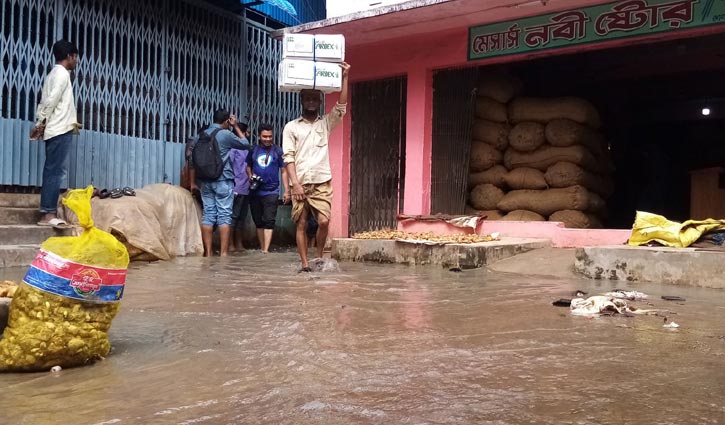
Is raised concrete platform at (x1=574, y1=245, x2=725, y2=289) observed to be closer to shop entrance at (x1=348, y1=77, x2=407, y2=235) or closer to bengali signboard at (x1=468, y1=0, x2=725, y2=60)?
bengali signboard at (x1=468, y1=0, x2=725, y2=60)

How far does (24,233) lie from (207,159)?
2160mm

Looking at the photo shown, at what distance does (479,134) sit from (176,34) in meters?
4.55

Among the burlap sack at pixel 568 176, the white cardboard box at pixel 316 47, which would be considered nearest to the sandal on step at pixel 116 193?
the white cardboard box at pixel 316 47

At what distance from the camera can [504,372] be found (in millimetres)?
2246

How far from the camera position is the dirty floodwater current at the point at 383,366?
181 centimetres

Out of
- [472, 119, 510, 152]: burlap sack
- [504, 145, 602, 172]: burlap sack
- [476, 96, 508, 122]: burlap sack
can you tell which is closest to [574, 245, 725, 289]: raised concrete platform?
[504, 145, 602, 172]: burlap sack

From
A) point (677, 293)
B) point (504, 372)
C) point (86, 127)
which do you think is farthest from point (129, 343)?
point (86, 127)

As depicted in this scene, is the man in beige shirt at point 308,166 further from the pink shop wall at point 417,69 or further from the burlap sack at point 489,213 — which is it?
the burlap sack at point 489,213

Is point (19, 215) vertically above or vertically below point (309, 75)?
below

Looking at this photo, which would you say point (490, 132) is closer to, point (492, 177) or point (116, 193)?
point (492, 177)

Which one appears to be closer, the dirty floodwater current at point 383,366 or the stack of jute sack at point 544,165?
the dirty floodwater current at point 383,366

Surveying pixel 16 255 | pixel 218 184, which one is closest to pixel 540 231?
pixel 218 184

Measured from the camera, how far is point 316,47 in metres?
5.74

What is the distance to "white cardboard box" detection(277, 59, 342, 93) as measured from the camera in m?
5.63
